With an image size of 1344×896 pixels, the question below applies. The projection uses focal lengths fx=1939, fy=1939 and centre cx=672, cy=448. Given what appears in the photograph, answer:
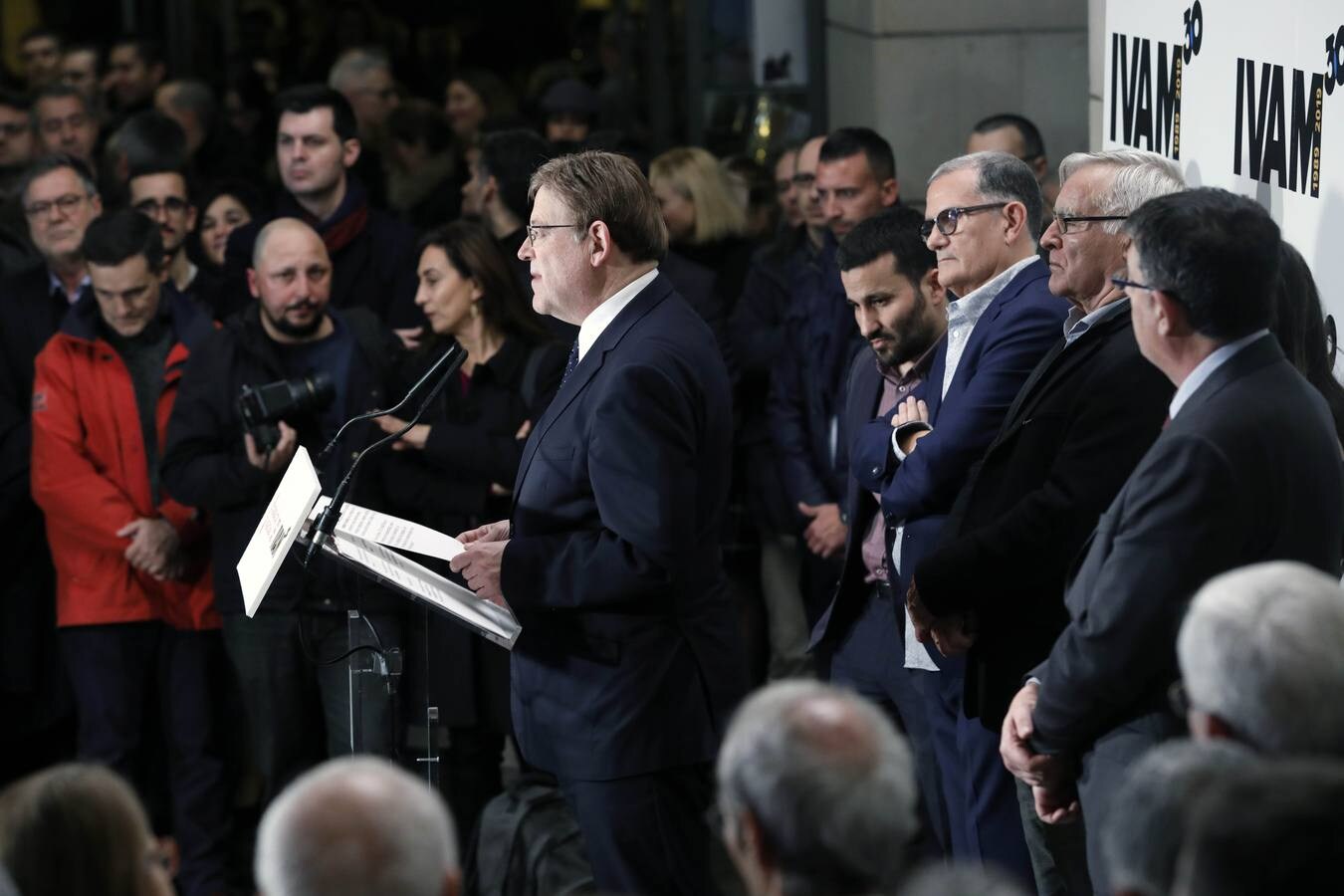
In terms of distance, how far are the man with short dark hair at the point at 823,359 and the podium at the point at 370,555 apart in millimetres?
2280

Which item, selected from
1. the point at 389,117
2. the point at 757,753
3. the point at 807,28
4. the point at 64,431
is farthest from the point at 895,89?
the point at 757,753

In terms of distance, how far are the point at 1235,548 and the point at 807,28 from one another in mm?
6117

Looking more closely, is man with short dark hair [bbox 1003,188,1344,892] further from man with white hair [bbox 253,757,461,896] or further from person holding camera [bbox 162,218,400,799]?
person holding camera [bbox 162,218,400,799]

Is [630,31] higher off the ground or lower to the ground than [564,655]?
higher

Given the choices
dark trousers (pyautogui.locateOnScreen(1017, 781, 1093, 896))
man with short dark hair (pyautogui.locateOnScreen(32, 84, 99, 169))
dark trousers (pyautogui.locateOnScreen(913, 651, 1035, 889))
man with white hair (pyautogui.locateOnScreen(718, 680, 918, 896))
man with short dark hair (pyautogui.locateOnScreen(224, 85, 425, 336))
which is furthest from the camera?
man with short dark hair (pyautogui.locateOnScreen(32, 84, 99, 169))

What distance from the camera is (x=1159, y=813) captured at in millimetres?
2123

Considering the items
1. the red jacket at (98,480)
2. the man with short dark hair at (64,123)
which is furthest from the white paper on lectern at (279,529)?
the man with short dark hair at (64,123)

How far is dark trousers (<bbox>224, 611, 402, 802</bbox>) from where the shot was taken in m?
5.41

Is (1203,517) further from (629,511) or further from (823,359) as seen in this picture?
(823,359)

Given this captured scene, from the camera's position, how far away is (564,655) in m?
3.98

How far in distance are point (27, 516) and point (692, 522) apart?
3080 millimetres

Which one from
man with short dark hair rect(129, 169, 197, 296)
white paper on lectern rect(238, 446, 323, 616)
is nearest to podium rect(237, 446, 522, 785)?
white paper on lectern rect(238, 446, 323, 616)

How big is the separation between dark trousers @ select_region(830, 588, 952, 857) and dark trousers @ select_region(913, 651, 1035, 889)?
32 cm

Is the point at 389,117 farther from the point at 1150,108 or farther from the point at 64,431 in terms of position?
the point at 1150,108
